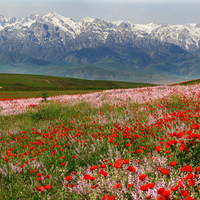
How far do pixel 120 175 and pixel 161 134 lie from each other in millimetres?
2635

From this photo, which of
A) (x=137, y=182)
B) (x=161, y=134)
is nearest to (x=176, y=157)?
(x=137, y=182)

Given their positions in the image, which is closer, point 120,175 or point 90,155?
point 120,175

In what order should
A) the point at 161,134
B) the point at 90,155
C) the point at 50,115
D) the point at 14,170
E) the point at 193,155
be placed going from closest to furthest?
the point at 193,155, the point at 14,170, the point at 90,155, the point at 161,134, the point at 50,115

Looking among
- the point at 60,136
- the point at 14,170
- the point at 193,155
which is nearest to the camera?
the point at 193,155

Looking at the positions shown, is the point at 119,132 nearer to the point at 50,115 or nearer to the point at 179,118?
the point at 179,118

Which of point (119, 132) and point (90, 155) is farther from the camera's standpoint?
point (119, 132)

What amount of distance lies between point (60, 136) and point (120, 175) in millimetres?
3403

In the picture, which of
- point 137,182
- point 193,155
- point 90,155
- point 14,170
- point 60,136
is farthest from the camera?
point 60,136

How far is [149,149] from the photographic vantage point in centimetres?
476

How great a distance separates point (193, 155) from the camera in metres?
3.56

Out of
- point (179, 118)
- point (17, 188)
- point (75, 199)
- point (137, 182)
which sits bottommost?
point (17, 188)

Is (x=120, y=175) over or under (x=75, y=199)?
over

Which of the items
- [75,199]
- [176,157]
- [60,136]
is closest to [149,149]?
[176,157]

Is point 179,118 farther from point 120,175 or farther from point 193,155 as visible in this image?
point 120,175
